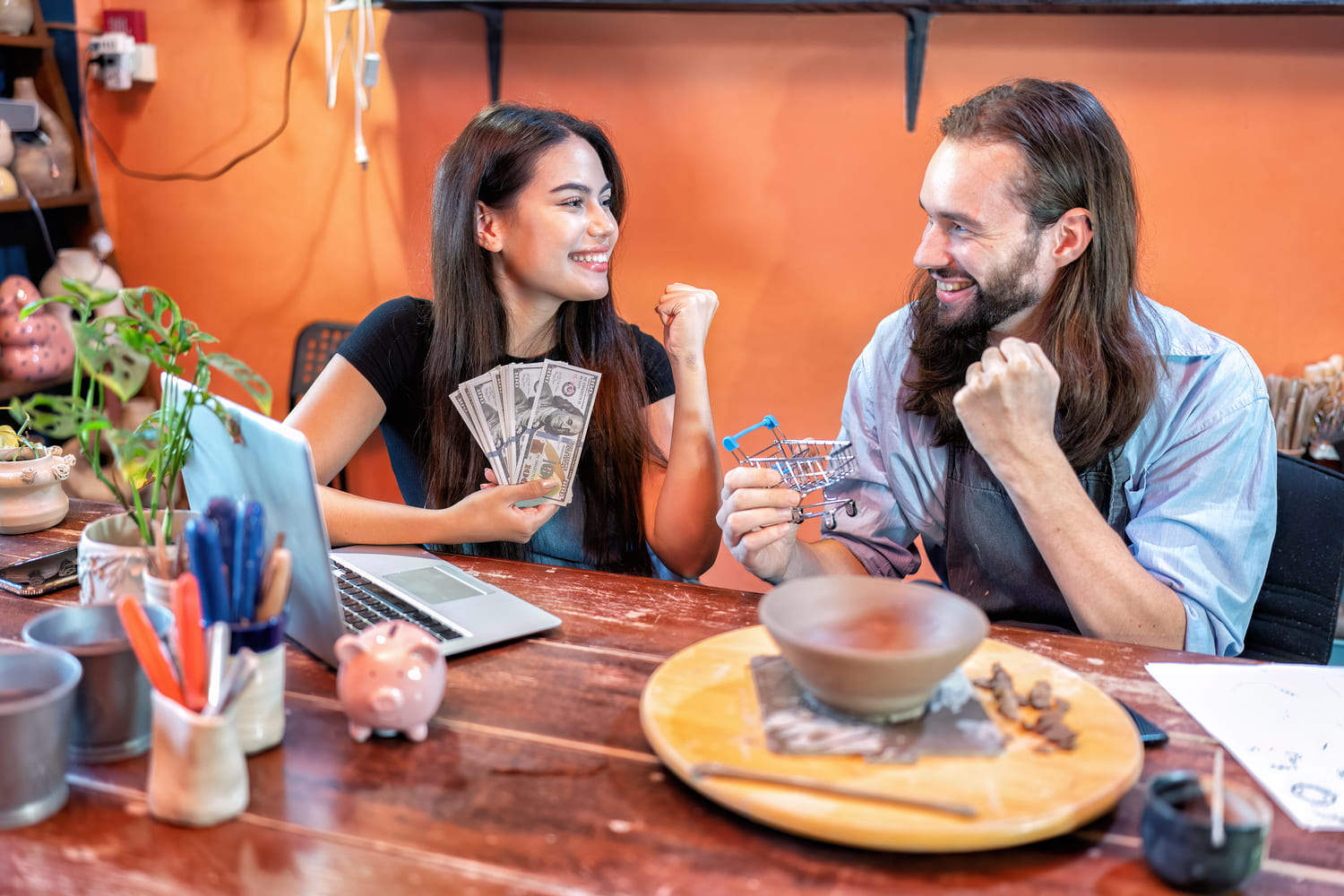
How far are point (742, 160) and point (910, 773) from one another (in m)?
2.19

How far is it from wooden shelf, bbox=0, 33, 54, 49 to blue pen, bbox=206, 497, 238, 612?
8.22ft

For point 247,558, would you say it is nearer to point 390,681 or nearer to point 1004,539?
point 390,681

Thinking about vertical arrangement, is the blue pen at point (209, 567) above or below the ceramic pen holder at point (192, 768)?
above

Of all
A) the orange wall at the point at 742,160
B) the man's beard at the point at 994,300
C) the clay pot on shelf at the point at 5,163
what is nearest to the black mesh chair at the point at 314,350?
the orange wall at the point at 742,160

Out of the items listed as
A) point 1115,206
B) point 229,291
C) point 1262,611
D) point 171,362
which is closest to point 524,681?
point 171,362

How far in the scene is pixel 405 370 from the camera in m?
1.92

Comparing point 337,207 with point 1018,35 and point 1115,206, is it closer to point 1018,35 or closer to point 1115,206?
point 1018,35

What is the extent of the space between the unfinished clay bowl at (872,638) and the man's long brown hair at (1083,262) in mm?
756

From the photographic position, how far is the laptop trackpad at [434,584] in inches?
52.9

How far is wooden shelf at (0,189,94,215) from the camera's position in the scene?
282 cm

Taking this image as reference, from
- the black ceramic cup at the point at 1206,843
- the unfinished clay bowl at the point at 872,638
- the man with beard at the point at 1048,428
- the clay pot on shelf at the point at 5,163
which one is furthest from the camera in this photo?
the clay pot on shelf at the point at 5,163

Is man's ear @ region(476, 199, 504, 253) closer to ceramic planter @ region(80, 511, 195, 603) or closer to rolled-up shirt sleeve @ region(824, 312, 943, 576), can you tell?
rolled-up shirt sleeve @ region(824, 312, 943, 576)


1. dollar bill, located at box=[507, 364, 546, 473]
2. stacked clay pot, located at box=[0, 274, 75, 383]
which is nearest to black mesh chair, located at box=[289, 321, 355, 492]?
stacked clay pot, located at box=[0, 274, 75, 383]

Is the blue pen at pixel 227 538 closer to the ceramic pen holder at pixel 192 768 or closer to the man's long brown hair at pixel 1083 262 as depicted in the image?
the ceramic pen holder at pixel 192 768
